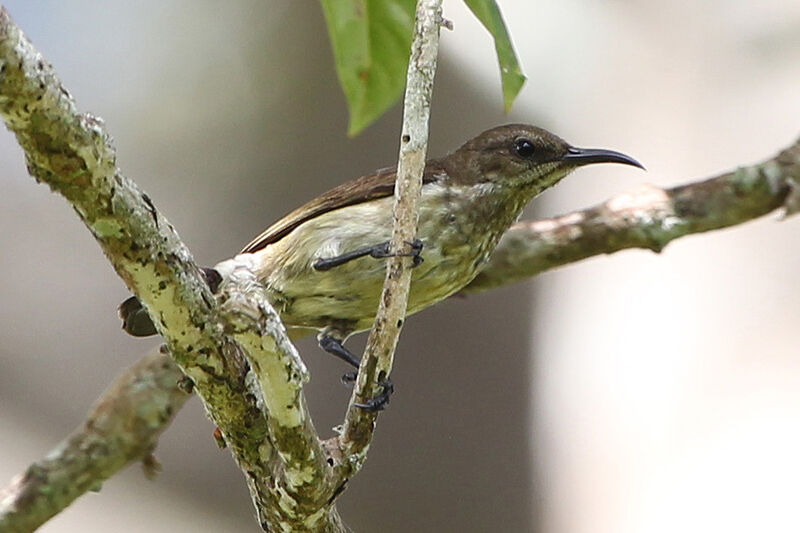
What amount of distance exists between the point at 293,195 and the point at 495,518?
5.28 feet

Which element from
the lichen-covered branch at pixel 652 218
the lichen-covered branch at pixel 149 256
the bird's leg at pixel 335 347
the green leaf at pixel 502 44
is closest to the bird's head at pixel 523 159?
the lichen-covered branch at pixel 652 218

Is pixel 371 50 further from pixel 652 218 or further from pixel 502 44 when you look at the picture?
pixel 652 218

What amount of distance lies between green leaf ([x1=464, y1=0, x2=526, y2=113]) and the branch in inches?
8.5

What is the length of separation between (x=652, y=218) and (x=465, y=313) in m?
1.37

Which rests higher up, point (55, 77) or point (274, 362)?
point (55, 77)

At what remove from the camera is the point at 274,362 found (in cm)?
220

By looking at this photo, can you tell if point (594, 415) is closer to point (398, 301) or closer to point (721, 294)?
point (721, 294)

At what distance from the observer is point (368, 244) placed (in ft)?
11.0

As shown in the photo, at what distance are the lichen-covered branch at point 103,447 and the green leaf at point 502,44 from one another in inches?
48.1

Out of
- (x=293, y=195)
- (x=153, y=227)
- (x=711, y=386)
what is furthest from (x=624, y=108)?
(x=153, y=227)

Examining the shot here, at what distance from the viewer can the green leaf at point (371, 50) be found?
9.20ft

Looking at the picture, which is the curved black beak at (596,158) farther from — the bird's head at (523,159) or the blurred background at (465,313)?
the blurred background at (465,313)

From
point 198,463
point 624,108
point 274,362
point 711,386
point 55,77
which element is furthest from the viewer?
point 624,108

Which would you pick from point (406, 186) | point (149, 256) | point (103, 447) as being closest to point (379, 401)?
point (406, 186)
